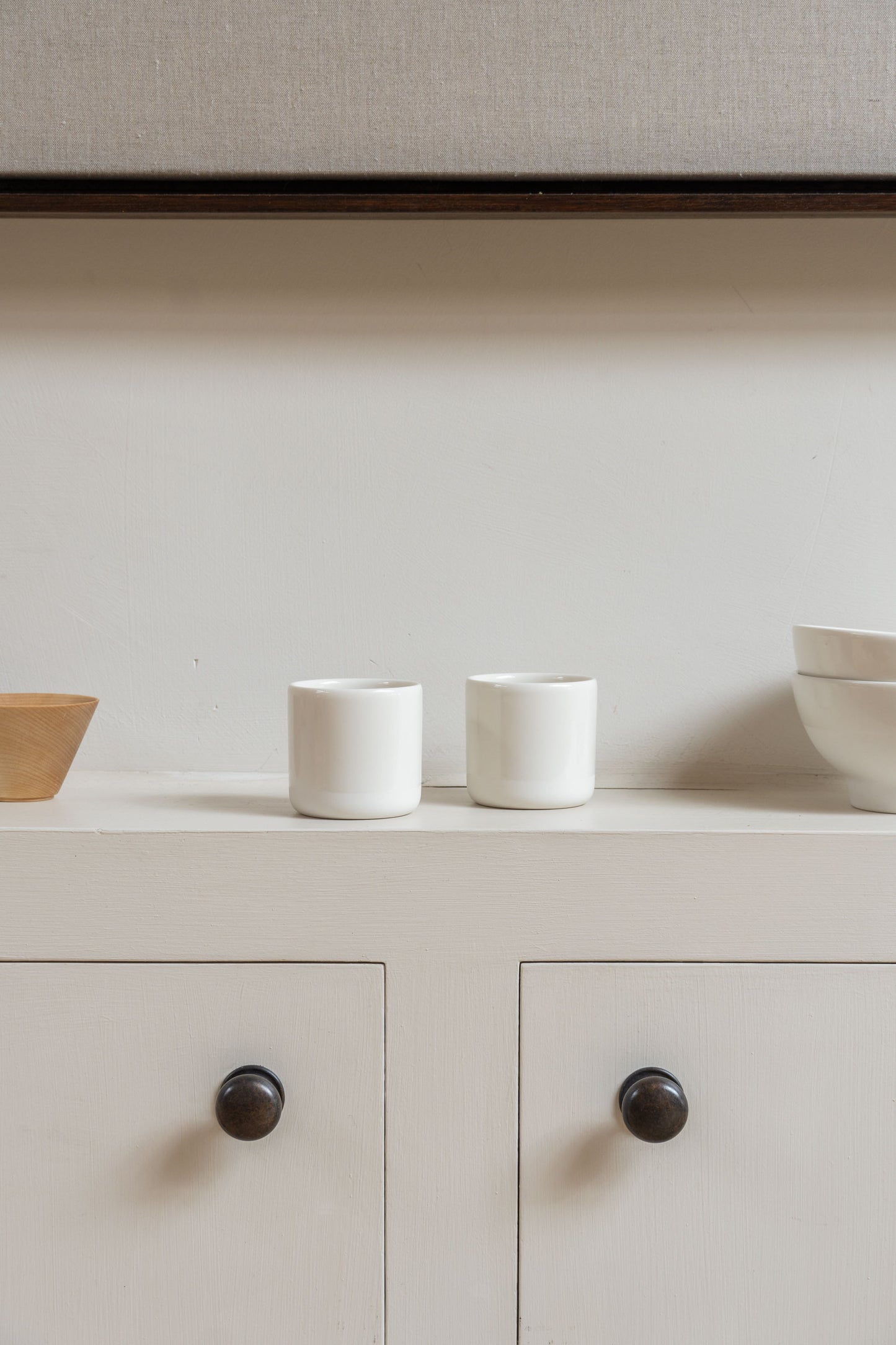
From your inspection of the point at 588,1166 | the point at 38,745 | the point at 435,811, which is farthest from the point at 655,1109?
the point at 38,745

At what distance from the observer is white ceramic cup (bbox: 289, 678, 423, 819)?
0.58 m

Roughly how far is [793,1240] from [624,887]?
0.75ft

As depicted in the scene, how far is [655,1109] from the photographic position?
518 mm

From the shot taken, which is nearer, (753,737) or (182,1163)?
(182,1163)

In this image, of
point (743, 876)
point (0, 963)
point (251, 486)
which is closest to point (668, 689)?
point (743, 876)

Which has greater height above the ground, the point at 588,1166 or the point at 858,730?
the point at 858,730

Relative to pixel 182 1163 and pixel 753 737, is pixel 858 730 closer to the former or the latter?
pixel 753 737

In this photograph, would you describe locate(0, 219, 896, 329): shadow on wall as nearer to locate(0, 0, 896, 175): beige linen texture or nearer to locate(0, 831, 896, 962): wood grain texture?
locate(0, 0, 896, 175): beige linen texture

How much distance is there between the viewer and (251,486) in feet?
2.47

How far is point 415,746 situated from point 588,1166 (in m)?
0.27

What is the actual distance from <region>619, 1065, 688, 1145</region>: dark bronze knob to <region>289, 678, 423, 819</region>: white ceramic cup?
0.21 meters

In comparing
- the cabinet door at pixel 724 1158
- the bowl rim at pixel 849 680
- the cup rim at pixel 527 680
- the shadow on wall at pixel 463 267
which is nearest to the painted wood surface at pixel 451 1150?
the cabinet door at pixel 724 1158

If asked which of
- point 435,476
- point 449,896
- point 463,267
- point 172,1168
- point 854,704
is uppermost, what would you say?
point 463,267

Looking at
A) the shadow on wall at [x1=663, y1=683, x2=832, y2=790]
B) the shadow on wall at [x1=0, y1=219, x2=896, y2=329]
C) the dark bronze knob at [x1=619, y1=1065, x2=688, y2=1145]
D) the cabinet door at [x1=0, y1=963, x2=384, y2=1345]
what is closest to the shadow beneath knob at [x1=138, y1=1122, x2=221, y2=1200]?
the cabinet door at [x1=0, y1=963, x2=384, y2=1345]
